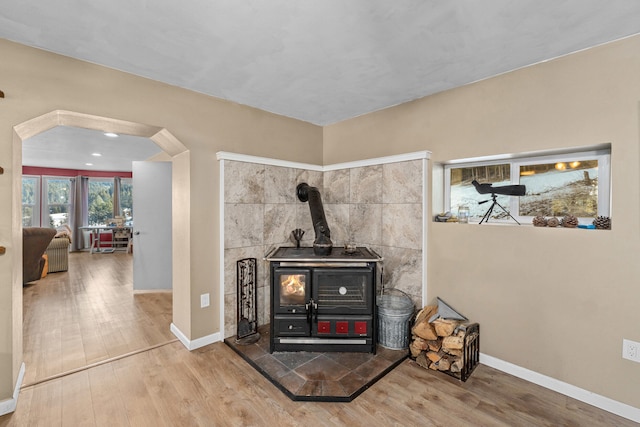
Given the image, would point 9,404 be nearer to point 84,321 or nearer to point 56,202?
point 84,321

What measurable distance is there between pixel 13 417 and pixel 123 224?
302 inches

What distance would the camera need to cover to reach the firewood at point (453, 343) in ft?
6.92

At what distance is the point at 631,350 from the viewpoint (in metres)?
1.73

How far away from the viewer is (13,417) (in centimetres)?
171

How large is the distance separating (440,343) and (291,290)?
1322mm

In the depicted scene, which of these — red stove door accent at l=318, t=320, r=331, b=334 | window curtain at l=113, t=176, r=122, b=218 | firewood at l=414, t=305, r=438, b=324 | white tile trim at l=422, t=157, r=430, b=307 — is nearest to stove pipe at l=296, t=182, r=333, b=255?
red stove door accent at l=318, t=320, r=331, b=334

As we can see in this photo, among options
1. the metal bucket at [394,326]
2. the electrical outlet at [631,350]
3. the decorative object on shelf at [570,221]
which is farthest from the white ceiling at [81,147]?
the electrical outlet at [631,350]

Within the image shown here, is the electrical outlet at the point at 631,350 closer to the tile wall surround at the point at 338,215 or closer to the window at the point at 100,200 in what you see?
the tile wall surround at the point at 338,215

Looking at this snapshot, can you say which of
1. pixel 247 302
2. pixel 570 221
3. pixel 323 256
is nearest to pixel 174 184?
pixel 247 302

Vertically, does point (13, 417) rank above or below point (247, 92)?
below

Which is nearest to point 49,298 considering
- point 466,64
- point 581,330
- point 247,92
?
point 247,92

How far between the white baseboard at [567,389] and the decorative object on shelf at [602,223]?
111 cm

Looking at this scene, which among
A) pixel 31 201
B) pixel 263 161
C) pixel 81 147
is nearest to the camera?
pixel 263 161

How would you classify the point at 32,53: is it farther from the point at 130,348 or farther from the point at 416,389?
the point at 416,389
